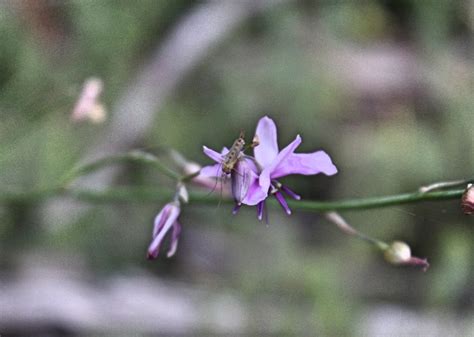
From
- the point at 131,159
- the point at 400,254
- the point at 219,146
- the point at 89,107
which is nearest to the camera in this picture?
the point at 400,254

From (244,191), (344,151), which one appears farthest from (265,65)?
(244,191)

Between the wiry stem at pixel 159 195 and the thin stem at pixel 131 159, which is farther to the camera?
the thin stem at pixel 131 159

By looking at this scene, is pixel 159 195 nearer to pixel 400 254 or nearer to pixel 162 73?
pixel 400 254

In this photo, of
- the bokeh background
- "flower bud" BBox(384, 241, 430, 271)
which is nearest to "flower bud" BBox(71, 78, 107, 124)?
the bokeh background

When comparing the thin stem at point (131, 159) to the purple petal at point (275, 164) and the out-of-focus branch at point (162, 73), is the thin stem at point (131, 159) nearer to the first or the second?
the purple petal at point (275, 164)

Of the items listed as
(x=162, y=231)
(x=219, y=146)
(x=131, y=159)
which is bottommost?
(x=162, y=231)

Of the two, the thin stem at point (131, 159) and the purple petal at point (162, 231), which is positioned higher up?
the thin stem at point (131, 159)

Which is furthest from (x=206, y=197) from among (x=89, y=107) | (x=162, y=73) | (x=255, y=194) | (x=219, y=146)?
(x=162, y=73)

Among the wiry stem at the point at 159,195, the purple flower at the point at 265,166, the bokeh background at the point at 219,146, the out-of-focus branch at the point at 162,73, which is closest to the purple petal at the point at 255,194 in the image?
the purple flower at the point at 265,166
